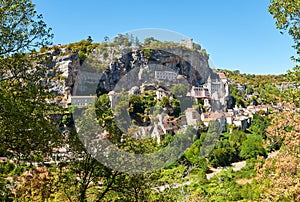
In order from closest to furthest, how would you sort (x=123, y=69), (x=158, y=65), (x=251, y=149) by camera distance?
(x=251, y=149), (x=158, y=65), (x=123, y=69)

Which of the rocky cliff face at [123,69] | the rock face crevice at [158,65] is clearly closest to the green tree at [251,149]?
the rocky cliff face at [123,69]

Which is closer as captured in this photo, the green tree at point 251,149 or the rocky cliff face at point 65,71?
the green tree at point 251,149

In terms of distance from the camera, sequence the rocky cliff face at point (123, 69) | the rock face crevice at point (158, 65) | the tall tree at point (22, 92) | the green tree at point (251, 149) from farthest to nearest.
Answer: the rock face crevice at point (158, 65)
the rocky cliff face at point (123, 69)
the green tree at point (251, 149)
the tall tree at point (22, 92)

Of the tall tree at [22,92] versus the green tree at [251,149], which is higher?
the tall tree at [22,92]

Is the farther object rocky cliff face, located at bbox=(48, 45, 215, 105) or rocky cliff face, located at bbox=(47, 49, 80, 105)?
rocky cliff face, located at bbox=(48, 45, 215, 105)

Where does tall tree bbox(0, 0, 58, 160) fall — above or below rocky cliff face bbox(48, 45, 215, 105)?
below

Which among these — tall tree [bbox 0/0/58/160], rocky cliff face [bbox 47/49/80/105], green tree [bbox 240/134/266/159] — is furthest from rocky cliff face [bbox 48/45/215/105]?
tall tree [bbox 0/0/58/160]

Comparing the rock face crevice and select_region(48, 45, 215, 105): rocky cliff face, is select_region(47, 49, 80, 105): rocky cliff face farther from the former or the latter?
the rock face crevice

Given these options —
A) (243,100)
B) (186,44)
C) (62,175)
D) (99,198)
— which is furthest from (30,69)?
(243,100)

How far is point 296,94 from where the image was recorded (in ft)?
14.9

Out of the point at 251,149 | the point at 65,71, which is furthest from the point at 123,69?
the point at 251,149

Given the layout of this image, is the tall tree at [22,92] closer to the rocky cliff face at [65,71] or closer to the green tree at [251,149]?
the green tree at [251,149]

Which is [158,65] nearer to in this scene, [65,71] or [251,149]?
[65,71]

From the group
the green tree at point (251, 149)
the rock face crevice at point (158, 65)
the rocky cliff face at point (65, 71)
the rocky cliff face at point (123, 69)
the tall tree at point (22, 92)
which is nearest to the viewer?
the tall tree at point (22, 92)
